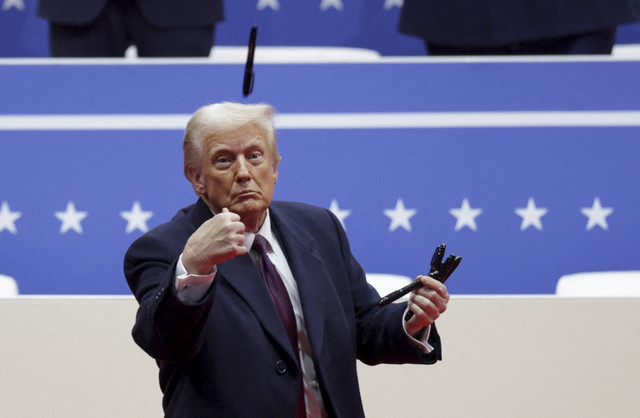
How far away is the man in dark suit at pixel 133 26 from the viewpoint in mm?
2416

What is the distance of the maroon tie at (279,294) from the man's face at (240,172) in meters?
0.05

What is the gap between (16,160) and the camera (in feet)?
7.13

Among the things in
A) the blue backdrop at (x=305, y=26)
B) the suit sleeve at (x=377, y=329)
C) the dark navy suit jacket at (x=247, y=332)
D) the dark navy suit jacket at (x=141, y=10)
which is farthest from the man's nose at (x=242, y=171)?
the blue backdrop at (x=305, y=26)

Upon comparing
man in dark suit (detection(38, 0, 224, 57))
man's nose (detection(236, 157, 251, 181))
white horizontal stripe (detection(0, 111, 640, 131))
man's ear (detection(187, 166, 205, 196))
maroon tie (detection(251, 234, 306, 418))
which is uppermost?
man in dark suit (detection(38, 0, 224, 57))

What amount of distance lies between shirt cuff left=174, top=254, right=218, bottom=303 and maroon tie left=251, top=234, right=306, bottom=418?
0.56ft

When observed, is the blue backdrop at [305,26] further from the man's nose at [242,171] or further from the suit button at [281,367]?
the suit button at [281,367]

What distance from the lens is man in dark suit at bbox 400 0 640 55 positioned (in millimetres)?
2340

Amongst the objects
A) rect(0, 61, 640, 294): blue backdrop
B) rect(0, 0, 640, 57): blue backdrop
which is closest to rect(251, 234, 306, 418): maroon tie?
rect(0, 61, 640, 294): blue backdrop

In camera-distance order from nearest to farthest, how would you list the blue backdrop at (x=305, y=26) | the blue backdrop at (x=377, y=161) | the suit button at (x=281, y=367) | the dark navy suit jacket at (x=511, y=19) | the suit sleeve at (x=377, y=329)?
the suit button at (x=281, y=367) → the suit sleeve at (x=377, y=329) → the blue backdrop at (x=377, y=161) → the dark navy suit jacket at (x=511, y=19) → the blue backdrop at (x=305, y=26)

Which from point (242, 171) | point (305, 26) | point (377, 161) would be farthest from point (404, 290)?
point (305, 26)

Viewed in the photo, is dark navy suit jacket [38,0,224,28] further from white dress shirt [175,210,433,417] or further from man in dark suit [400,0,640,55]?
white dress shirt [175,210,433,417]

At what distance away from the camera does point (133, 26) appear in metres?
2.47

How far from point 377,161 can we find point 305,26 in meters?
1.23

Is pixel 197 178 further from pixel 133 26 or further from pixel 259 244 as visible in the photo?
pixel 133 26
